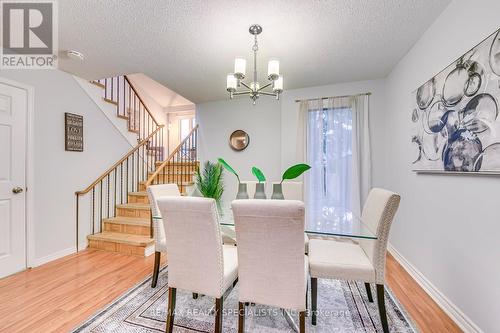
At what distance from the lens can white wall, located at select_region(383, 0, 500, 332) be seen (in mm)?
1406

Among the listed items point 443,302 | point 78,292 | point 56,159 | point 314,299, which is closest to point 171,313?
point 314,299

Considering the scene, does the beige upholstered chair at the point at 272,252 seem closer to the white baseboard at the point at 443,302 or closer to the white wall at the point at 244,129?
the white baseboard at the point at 443,302

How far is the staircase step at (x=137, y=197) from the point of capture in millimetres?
3795

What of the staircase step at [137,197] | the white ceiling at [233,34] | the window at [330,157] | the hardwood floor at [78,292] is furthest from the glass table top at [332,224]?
the staircase step at [137,197]

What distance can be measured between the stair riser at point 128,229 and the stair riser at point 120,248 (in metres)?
0.26

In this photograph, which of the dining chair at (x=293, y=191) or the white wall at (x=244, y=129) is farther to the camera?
the white wall at (x=244, y=129)

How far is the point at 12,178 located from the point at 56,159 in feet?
1.62

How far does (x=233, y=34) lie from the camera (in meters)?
2.17

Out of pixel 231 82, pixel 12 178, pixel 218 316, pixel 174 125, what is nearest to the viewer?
pixel 218 316

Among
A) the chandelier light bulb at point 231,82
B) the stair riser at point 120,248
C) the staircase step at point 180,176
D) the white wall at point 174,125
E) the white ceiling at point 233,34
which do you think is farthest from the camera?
the white wall at point 174,125

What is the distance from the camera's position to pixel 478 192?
1504 millimetres

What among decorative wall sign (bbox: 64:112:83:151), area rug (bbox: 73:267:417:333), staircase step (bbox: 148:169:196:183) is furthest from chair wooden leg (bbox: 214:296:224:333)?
staircase step (bbox: 148:169:196:183)

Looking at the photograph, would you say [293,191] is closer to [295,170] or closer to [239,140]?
[295,170]

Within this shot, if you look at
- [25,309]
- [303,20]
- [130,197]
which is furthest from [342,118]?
[25,309]
